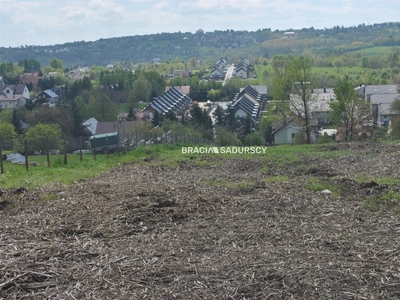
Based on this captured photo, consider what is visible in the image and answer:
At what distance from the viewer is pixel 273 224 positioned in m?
7.55

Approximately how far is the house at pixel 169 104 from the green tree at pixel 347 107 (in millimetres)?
35070

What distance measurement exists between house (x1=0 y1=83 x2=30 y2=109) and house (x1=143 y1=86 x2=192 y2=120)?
807 inches

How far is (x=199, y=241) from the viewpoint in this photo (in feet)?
22.4

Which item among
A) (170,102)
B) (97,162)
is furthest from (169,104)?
(97,162)

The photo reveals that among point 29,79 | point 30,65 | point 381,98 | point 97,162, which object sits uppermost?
point 30,65

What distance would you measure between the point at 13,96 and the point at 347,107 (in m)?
58.0

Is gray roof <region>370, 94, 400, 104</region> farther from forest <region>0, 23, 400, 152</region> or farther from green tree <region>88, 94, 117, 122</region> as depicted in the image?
green tree <region>88, 94, 117, 122</region>

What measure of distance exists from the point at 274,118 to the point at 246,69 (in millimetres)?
96957

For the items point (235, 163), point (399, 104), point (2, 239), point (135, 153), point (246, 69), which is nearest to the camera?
point (2, 239)

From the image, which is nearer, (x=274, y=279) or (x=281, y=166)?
(x=274, y=279)

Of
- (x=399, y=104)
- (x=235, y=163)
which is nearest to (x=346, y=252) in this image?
(x=235, y=163)

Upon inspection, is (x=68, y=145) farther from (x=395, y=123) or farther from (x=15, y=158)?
(x=395, y=123)

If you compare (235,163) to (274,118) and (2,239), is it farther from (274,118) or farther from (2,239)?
(274,118)

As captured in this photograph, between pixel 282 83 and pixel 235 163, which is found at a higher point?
pixel 282 83
